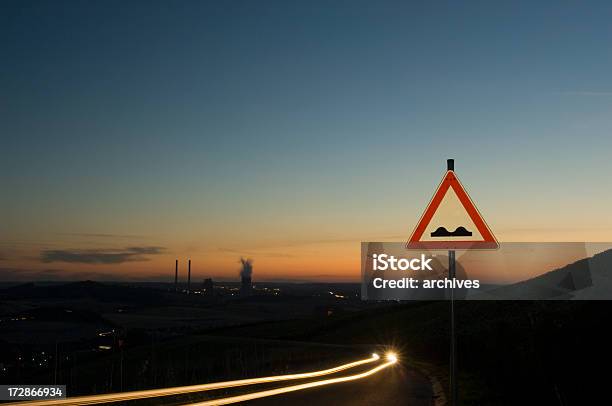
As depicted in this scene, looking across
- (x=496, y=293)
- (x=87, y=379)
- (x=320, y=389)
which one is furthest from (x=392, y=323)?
(x=320, y=389)

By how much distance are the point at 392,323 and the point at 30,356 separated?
2481 inches

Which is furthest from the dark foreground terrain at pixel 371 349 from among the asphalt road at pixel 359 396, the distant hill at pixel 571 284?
the distant hill at pixel 571 284

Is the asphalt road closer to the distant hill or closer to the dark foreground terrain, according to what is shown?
the dark foreground terrain

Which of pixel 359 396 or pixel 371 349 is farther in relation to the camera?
pixel 371 349

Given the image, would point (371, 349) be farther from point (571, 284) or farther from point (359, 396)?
point (359, 396)

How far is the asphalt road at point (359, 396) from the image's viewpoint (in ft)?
51.3

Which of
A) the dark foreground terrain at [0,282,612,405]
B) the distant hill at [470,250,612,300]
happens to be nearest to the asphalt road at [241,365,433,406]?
the dark foreground terrain at [0,282,612,405]

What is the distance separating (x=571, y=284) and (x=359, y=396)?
272 feet

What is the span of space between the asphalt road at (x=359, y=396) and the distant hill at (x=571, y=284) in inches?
2165

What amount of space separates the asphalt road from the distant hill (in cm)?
5500

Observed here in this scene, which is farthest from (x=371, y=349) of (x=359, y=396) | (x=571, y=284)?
(x=359, y=396)

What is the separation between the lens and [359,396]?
17578 millimetres

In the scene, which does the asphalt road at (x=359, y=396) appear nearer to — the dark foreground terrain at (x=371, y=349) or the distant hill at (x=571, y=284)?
the dark foreground terrain at (x=371, y=349)

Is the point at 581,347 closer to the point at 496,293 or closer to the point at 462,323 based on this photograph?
the point at 462,323
